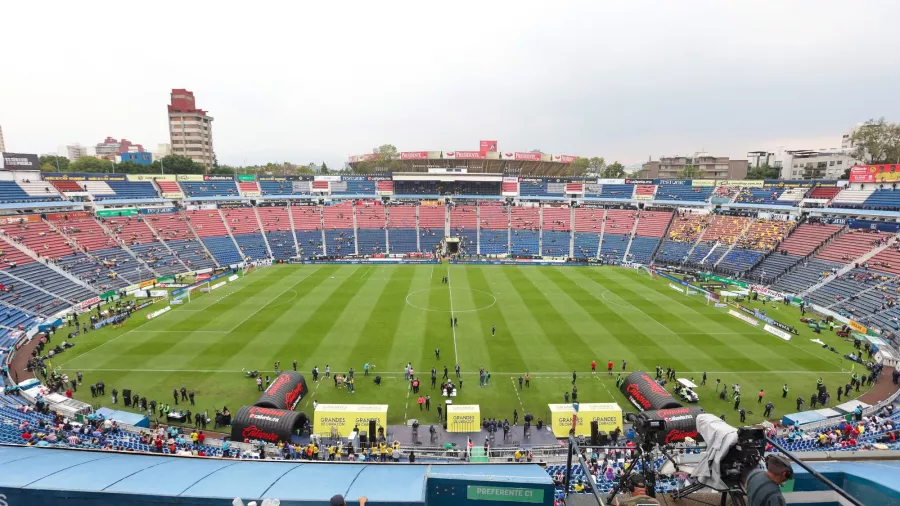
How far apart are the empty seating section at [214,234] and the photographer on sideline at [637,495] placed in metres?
62.9

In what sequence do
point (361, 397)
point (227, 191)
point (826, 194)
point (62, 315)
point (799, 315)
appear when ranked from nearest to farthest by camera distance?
point (361, 397) → point (62, 315) → point (799, 315) → point (826, 194) → point (227, 191)

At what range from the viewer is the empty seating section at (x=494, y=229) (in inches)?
2847

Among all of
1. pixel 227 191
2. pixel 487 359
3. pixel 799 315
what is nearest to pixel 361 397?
pixel 487 359

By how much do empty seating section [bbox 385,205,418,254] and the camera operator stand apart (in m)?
67.2

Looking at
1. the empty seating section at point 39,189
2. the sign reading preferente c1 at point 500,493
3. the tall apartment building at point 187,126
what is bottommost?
the sign reading preferente c1 at point 500,493

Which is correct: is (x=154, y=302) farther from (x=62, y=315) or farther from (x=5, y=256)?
(x=5, y=256)

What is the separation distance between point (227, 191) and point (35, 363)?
173 ft

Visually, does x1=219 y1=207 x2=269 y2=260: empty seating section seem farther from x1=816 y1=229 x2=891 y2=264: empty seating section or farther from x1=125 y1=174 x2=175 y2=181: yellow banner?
x1=816 y1=229 x2=891 y2=264: empty seating section

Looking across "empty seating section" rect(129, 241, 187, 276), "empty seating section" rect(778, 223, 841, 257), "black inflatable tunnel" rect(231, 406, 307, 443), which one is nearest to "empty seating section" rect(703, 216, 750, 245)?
"empty seating section" rect(778, 223, 841, 257)

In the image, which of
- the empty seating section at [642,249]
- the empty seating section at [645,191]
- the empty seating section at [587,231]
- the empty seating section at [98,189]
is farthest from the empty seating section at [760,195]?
the empty seating section at [98,189]

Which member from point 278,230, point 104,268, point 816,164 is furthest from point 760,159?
point 104,268

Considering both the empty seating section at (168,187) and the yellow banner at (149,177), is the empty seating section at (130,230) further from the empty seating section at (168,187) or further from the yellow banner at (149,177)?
the yellow banner at (149,177)

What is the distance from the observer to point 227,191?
7619 cm

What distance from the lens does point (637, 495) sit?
19.5ft
